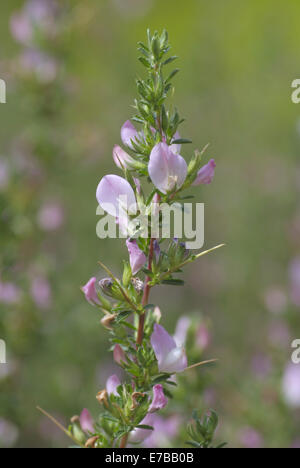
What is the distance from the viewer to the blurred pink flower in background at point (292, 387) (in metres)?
1.87

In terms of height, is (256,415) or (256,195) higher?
(256,195)

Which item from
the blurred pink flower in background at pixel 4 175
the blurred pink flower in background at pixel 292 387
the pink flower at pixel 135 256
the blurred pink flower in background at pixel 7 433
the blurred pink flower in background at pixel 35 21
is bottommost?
the blurred pink flower in background at pixel 7 433

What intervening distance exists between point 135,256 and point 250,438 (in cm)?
→ 110

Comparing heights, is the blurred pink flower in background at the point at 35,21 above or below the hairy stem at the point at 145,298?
above

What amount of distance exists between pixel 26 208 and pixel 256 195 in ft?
6.41

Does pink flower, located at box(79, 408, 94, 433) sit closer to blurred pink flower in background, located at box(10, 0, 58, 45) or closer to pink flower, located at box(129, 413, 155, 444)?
pink flower, located at box(129, 413, 155, 444)

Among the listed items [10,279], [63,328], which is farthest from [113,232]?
[63,328]

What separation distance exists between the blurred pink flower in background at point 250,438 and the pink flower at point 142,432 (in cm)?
81

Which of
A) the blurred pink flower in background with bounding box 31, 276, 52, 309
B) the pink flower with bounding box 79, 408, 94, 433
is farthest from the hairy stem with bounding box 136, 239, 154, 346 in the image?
the blurred pink flower in background with bounding box 31, 276, 52, 309

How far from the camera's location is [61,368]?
8.63 ft

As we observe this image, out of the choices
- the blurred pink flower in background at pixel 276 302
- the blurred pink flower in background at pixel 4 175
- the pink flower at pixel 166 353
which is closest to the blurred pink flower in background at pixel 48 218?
the blurred pink flower in background at pixel 4 175

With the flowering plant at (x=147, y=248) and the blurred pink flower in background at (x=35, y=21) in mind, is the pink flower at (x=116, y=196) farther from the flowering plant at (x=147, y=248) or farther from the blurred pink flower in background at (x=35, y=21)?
the blurred pink flower in background at (x=35, y=21)

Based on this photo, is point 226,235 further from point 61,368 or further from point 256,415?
point 256,415

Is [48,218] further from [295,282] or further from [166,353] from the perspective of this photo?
[166,353]
